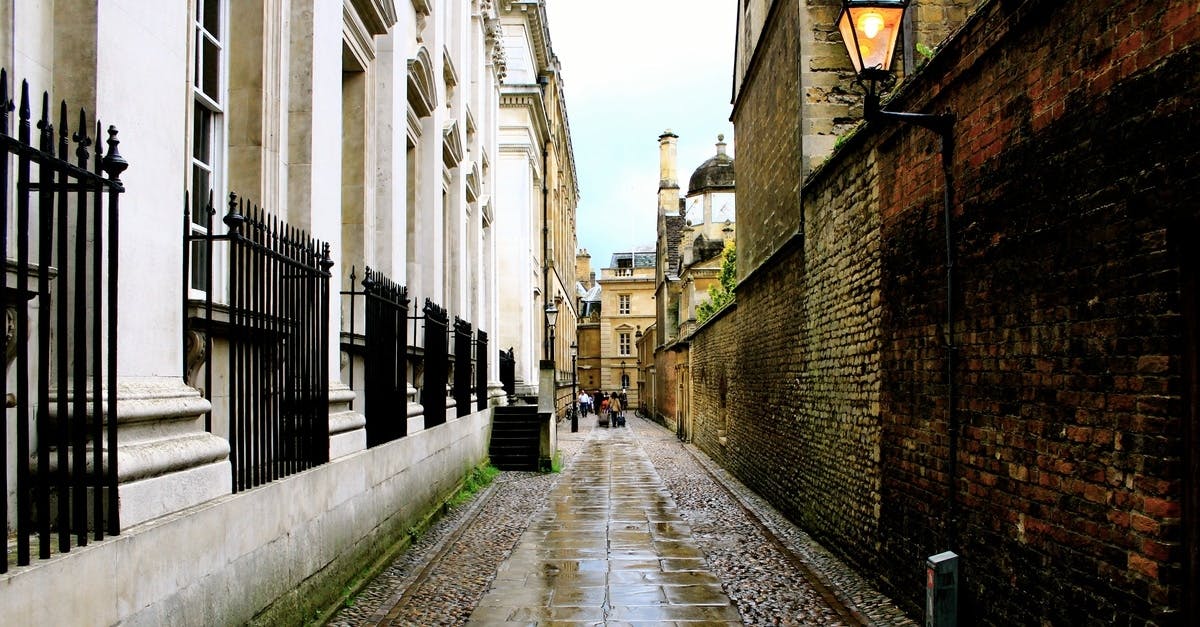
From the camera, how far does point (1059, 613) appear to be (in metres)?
4.48

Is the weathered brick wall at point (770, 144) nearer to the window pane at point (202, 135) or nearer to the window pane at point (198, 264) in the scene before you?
the window pane at point (202, 135)

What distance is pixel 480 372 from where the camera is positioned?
55.1 ft

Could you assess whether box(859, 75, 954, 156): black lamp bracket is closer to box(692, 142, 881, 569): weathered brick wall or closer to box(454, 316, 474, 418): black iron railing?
box(692, 142, 881, 569): weathered brick wall

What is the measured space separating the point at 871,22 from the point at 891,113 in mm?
580

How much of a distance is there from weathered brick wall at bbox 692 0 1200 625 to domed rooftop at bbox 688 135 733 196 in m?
34.6

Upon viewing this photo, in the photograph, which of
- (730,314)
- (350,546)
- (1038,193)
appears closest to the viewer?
(1038,193)

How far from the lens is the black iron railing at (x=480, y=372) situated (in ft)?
54.2

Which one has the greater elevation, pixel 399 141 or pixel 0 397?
pixel 399 141

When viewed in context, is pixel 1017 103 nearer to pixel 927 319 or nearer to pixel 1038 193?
pixel 1038 193

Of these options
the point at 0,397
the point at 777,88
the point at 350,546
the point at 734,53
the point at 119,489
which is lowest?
the point at 350,546

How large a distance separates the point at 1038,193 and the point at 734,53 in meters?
13.9

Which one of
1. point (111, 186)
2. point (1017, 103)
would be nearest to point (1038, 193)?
point (1017, 103)

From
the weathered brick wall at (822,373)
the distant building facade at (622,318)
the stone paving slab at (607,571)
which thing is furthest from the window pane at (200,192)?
the distant building facade at (622,318)

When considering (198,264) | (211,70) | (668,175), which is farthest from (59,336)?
(668,175)
